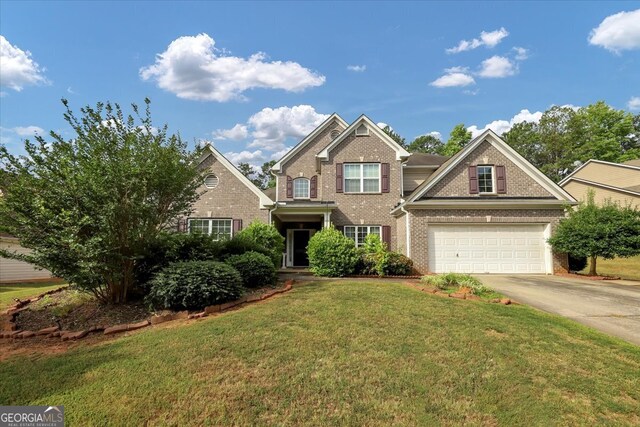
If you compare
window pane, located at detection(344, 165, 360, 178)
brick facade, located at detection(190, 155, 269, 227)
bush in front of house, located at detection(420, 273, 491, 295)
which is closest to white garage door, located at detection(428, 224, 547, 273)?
bush in front of house, located at detection(420, 273, 491, 295)

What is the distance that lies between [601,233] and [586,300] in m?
5.95

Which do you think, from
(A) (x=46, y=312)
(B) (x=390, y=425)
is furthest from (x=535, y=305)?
(A) (x=46, y=312)

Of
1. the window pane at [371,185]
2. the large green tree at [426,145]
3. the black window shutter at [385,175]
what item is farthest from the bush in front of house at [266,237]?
the large green tree at [426,145]

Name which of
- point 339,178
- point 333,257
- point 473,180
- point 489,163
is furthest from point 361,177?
point 333,257

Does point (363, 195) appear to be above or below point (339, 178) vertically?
below

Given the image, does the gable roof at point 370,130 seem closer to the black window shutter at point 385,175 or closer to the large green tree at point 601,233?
the black window shutter at point 385,175

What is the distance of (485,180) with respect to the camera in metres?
15.0

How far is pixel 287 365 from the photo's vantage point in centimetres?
427

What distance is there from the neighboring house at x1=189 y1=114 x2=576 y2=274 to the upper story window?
52 mm

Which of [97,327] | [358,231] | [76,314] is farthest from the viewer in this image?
[358,231]

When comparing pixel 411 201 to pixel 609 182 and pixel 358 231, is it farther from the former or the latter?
pixel 609 182

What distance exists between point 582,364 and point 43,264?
8.98m

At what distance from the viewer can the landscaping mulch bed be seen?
639cm

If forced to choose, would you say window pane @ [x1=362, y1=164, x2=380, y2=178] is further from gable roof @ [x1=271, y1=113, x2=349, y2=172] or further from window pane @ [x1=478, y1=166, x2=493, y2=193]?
window pane @ [x1=478, y1=166, x2=493, y2=193]
